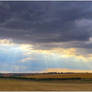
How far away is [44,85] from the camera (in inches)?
939

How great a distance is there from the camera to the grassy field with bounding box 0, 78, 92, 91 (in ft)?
73.1

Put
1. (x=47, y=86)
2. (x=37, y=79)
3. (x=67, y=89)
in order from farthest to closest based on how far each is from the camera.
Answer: (x=37, y=79) → (x=47, y=86) → (x=67, y=89)

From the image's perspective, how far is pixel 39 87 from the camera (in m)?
22.8

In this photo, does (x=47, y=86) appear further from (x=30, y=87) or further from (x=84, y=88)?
(x=84, y=88)

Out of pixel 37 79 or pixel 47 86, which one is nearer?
pixel 47 86

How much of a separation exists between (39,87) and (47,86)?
0.89 meters

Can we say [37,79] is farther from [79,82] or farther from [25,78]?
[79,82]

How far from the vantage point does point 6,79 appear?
87.5ft

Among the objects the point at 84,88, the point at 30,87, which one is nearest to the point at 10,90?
the point at 30,87

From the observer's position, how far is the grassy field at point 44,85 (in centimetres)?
2228

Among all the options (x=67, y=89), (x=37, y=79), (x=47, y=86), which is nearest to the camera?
(x=67, y=89)

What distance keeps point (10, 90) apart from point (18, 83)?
10.7 ft

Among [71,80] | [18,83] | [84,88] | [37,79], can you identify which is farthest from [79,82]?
[18,83]

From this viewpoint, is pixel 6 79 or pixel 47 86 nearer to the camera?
pixel 47 86
